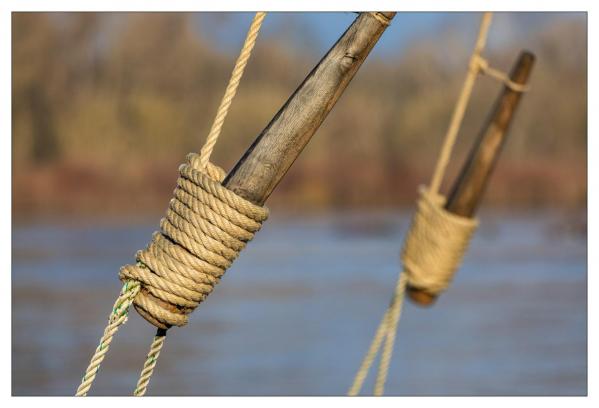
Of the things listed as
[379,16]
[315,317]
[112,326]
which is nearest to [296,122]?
[379,16]

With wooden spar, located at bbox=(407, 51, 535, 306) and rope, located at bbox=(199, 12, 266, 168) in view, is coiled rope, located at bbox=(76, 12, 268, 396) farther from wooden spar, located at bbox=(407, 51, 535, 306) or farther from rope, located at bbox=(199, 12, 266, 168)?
wooden spar, located at bbox=(407, 51, 535, 306)

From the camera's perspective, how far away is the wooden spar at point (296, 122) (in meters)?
1.04

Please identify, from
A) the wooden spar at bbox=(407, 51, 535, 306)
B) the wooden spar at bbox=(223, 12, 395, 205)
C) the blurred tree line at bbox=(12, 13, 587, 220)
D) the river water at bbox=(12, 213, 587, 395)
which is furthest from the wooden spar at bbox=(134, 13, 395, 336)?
the blurred tree line at bbox=(12, 13, 587, 220)

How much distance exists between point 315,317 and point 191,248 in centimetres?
578

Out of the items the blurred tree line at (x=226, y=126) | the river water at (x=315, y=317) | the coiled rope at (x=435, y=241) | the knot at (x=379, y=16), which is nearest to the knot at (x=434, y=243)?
the coiled rope at (x=435, y=241)

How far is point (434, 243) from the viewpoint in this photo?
1.97 meters

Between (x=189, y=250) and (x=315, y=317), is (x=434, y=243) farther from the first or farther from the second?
(x=315, y=317)

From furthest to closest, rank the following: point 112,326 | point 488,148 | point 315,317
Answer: point 315,317 < point 488,148 < point 112,326

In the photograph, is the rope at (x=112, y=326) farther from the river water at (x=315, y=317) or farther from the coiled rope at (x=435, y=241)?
the river water at (x=315, y=317)

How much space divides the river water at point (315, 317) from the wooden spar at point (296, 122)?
3917mm

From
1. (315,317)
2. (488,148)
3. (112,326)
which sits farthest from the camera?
(315,317)

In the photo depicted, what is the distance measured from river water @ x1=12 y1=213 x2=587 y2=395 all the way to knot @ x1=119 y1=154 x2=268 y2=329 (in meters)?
3.89

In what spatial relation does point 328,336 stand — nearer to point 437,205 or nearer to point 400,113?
point 437,205
